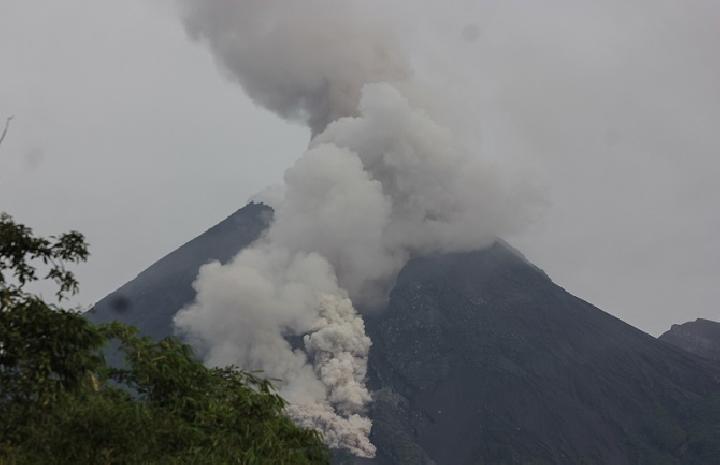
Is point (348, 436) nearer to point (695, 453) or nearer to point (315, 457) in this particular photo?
point (695, 453)

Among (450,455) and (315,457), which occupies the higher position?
(450,455)

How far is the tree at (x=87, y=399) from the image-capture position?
13.0m

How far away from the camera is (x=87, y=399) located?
45.2 ft

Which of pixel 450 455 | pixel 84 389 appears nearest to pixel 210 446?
pixel 84 389

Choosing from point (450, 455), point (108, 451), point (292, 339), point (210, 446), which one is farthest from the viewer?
point (292, 339)

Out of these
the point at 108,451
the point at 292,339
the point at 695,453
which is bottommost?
the point at 108,451

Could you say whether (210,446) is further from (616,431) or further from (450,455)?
(616,431)

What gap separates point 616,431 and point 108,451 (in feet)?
668

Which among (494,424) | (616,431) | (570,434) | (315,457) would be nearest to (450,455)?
(494,424)

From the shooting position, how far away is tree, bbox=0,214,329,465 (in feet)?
42.8

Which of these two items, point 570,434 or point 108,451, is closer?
point 108,451

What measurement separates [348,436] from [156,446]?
182 metres

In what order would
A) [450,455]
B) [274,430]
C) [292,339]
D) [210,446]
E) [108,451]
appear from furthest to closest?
[292,339]
[450,455]
[274,430]
[210,446]
[108,451]

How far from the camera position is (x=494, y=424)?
19500 cm
